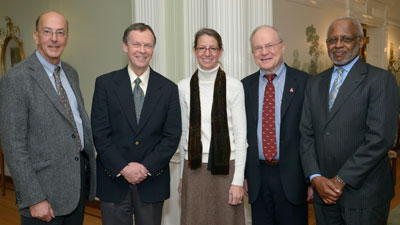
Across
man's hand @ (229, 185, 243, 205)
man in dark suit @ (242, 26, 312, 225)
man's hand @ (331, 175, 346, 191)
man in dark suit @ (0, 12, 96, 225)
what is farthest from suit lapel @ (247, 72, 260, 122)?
man in dark suit @ (0, 12, 96, 225)

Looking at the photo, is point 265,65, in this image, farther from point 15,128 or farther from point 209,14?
point 15,128

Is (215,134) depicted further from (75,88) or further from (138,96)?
(75,88)

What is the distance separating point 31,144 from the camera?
189 centimetres

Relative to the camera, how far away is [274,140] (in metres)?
2.20

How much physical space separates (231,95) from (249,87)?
0.22 metres

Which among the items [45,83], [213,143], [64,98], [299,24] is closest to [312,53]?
[299,24]

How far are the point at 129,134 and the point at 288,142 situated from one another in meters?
0.93

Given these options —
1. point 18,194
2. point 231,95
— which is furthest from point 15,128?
point 231,95

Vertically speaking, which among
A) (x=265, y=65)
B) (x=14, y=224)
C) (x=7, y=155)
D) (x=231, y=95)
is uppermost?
(x=265, y=65)

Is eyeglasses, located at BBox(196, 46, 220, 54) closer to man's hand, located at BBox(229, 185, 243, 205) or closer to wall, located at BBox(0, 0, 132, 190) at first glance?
man's hand, located at BBox(229, 185, 243, 205)

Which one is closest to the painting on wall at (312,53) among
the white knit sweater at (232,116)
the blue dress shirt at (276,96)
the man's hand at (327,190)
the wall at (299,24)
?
the wall at (299,24)

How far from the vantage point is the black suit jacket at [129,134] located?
210cm

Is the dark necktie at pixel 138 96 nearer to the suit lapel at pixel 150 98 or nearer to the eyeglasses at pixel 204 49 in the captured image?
the suit lapel at pixel 150 98

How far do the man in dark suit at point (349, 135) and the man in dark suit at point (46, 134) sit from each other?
4.29ft
